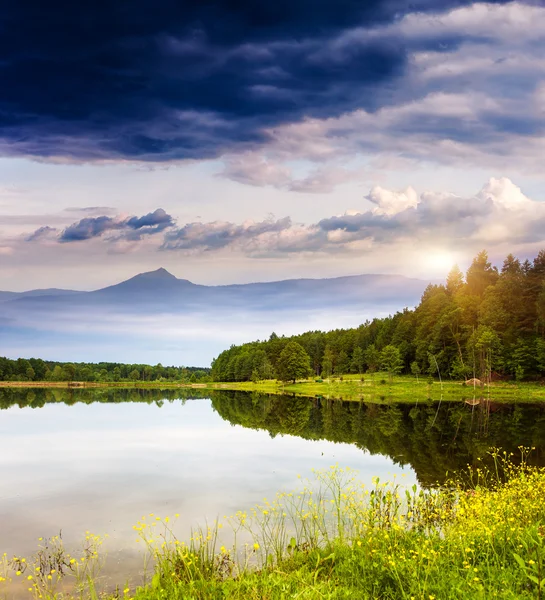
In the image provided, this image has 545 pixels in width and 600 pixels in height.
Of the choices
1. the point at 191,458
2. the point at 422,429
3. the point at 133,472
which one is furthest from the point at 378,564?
the point at 422,429

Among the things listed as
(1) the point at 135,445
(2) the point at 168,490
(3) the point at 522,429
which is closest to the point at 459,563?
(2) the point at 168,490

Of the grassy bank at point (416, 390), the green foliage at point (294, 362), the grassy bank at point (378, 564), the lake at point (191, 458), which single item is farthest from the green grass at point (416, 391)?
the grassy bank at point (378, 564)

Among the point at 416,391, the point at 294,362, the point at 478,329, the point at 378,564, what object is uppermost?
the point at 478,329

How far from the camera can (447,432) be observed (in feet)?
142

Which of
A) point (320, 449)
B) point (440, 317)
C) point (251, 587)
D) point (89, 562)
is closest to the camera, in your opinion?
point (251, 587)

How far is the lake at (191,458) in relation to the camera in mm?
19922

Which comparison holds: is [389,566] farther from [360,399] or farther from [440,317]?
[440,317]

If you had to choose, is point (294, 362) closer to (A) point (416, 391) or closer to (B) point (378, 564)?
(A) point (416, 391)

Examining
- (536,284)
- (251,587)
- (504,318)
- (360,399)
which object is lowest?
(360,399)

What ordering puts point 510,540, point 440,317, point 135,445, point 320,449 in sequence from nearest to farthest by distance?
1. point 510,540
2. point 320,449
3. point 135,445
4. point 440,317

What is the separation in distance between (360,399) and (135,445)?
54.4 metres

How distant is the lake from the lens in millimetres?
19922

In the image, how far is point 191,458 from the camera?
33.8 meters

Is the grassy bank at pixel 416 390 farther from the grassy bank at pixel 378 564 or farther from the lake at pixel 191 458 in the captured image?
the grassy bank at pixel 378 564
